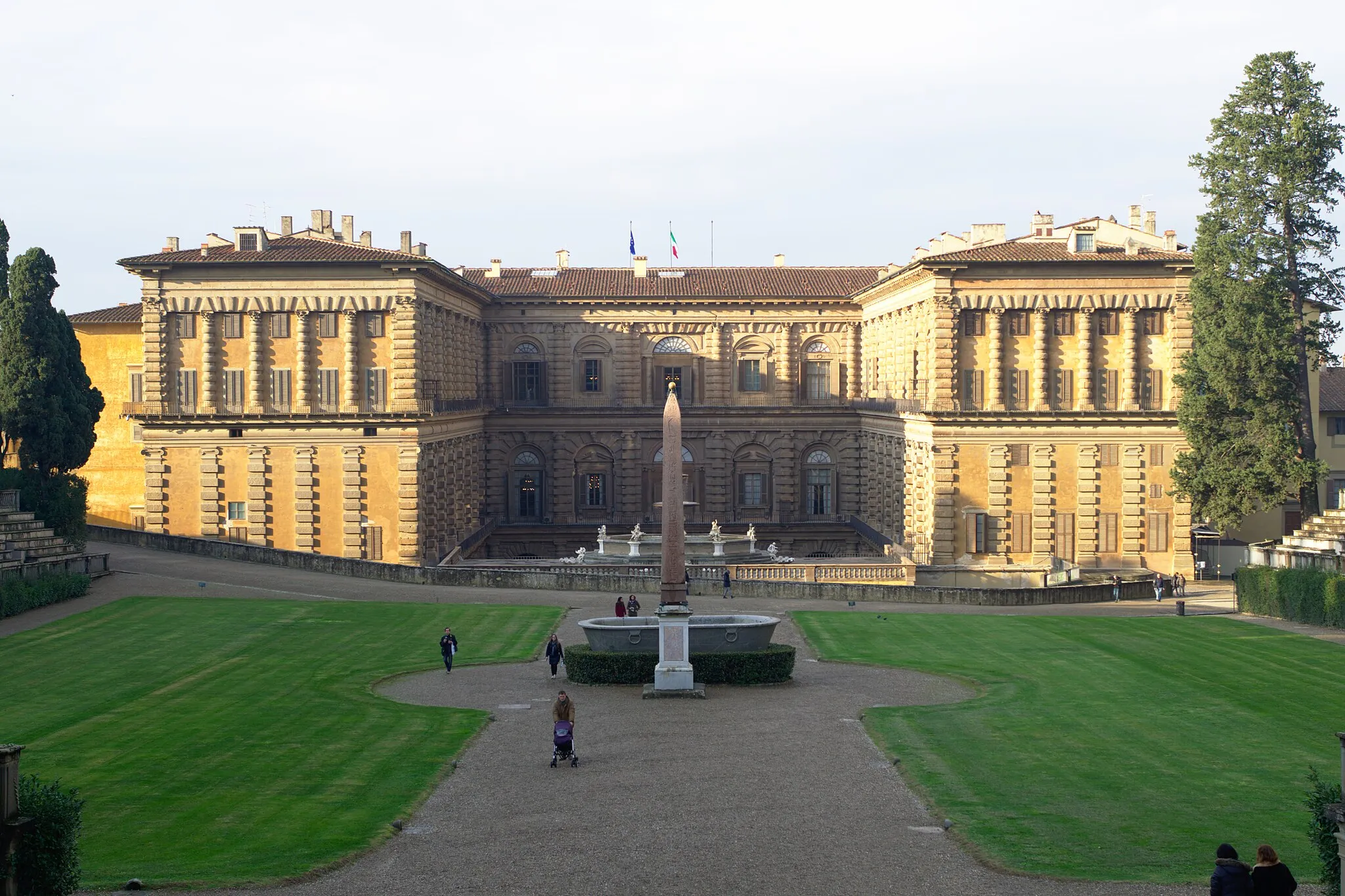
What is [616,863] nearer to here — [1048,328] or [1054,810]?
[1054,810]

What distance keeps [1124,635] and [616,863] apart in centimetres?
3036

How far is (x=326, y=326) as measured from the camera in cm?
6462

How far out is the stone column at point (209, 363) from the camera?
2534 inches

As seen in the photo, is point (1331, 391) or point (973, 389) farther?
point (1331, 391)

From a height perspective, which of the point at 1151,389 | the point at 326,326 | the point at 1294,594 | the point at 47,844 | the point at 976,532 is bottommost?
the point at 47,844

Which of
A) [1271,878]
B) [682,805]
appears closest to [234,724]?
[682,805]

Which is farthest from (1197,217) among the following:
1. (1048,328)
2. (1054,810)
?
(1054,810)

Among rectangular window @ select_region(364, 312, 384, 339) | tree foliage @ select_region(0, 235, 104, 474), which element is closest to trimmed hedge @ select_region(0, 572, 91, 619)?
tree foliage @ select_region(0, 235, 104, 474)

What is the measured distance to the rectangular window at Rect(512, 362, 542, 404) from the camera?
286ft

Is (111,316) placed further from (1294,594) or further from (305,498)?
(1294,594)

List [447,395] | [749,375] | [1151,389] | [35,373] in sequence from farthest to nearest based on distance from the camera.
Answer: [749,375], [447,395], [1151,389], [35,373]

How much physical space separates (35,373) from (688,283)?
42635mm

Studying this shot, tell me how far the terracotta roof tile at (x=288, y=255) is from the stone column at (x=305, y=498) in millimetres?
8456

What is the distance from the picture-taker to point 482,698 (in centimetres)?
3703
